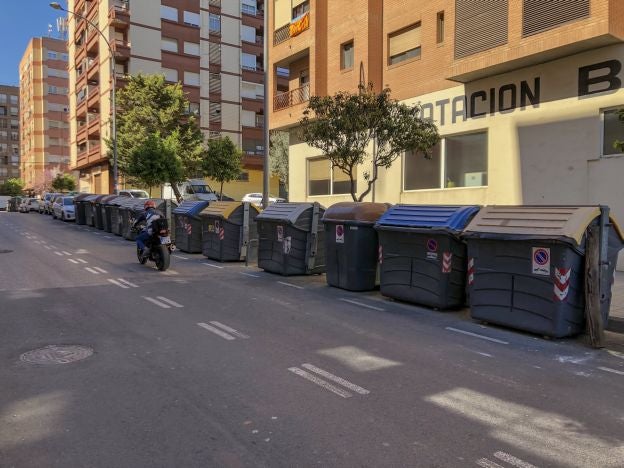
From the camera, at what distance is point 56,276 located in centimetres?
1104

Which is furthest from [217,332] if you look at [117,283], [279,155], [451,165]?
[279,155]

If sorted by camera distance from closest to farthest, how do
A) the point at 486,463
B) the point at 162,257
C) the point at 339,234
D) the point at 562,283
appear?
the point at 486,463, the point at 562,283, the point at 339,234, the point at 162,257

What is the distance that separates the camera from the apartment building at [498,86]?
11.9 m

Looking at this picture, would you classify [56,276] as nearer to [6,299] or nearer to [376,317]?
[6,299]

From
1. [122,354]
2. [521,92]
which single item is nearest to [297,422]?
[122,354]

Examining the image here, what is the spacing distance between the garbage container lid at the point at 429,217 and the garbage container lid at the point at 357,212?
1.79ft

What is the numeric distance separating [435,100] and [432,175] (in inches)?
88.6

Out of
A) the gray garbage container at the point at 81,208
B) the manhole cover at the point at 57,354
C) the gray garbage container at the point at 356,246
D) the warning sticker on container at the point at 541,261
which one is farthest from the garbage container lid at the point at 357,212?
the gray garbage container at the point at 81,208

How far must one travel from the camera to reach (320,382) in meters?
→ 4.70

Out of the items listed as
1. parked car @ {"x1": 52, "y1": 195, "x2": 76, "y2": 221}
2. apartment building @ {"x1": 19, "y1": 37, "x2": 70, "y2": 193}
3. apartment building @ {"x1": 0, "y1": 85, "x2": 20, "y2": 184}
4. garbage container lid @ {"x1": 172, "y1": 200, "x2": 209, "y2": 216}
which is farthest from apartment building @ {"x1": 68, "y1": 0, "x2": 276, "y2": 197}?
apartment building @ {"x1": 0, "y1": 85, "x2": 20, "y2": 184}

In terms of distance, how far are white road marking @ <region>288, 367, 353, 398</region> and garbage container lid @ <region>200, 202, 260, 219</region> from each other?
920 cm

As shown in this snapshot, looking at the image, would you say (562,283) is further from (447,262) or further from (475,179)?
(475,179)

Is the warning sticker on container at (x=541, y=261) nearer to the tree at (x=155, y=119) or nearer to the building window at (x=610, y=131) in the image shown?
the building window at (x=610, y=131)

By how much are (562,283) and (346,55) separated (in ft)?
51.2
